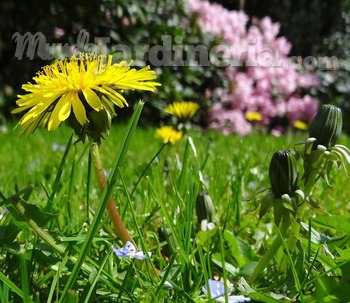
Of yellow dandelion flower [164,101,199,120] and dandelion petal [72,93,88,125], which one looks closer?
dandelion petal [72,93,88,125]

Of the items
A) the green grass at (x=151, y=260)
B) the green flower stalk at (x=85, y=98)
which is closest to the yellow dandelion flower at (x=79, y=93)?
the green flower stalk at (x=85, y=98)

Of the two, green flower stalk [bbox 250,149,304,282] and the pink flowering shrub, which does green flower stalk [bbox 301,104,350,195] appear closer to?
green flower stalk [bbox 250,149,304,282]

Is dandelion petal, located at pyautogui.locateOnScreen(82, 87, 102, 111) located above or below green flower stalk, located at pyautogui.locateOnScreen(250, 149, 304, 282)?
above

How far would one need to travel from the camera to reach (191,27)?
549 cm

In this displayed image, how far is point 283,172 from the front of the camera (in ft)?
3.14

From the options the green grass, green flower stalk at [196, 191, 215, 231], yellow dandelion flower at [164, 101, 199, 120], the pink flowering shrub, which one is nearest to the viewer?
the green grass

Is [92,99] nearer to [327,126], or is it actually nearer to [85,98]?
[85,98]

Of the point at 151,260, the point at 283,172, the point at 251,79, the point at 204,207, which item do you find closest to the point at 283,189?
the point at 283,172

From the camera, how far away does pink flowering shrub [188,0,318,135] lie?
562 cm

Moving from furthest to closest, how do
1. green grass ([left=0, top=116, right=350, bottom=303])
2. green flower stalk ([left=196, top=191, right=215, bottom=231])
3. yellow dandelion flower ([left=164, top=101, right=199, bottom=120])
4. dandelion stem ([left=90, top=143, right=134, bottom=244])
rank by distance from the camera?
yellow dandelion flower ([left=164, top=101, right=199, bottom=120]) → green flower stalk ([left=196, top=191, right=215, bottom=231]) → dandelion stem ([left=90, top=143, right=134, bottom=244]) → green grass ([left=0, top=116, right=350, bottom=303])

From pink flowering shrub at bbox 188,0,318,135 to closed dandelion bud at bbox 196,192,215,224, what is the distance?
4.23 metres

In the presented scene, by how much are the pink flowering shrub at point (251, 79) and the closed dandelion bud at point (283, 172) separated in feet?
14.9

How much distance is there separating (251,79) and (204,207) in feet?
15.6

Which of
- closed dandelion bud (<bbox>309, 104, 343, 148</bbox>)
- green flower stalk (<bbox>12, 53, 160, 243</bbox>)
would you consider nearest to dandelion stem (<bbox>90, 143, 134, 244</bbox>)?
green flower stalk (<bbox>12, 53, 160, 243</bbox>)
